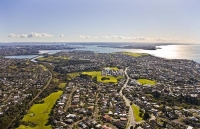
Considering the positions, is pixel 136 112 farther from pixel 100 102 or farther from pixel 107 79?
pixel 107 79

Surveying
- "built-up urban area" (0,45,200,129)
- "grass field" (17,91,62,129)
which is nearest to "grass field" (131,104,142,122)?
"built-up urban area" (0,45,200,129)

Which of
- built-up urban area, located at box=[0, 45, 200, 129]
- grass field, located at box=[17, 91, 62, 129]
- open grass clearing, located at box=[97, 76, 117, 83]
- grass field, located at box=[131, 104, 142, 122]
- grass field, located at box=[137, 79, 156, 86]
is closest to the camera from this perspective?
grass field, located at box=[17, 91, 62, 129]

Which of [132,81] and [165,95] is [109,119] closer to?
[165,95]

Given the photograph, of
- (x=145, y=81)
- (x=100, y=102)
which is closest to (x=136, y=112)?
(x=100, y=102)

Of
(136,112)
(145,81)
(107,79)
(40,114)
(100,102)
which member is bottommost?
(40,114)

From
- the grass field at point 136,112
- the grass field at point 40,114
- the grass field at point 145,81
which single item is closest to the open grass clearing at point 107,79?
the grass field at point 145,81

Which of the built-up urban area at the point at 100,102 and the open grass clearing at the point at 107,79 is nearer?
the built-up urban area at the point at 100,102

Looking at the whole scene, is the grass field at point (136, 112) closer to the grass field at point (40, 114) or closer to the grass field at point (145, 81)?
the grass field at point (40, 114)

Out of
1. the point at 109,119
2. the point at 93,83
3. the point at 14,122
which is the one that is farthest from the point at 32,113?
the point at 93,83

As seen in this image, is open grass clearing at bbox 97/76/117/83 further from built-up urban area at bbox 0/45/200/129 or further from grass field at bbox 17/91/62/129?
grass field at bbox 17/91/62/129
